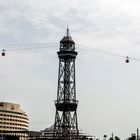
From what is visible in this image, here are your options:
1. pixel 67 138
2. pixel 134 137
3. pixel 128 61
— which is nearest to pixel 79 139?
pixel 67 138

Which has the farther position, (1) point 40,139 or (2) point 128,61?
(1) point 40,139

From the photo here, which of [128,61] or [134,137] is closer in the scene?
[128,61]

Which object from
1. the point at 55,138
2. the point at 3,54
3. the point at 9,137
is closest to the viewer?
the point at 3,54

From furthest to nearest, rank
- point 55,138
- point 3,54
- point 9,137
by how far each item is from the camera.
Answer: point 55,138
point 9,137
point 3,54

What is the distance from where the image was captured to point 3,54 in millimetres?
93312

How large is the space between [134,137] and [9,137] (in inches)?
1780

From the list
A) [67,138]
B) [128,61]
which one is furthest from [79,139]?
[128,61]

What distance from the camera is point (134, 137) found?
606 feet

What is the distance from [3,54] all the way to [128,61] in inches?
957

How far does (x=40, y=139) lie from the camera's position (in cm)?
18925

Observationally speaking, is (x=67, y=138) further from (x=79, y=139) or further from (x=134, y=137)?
(x=134, y=137)

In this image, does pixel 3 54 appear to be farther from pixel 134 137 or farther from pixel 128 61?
pixel 134 137

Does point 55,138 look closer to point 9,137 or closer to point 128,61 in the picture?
point 9,137

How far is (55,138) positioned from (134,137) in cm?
3019
